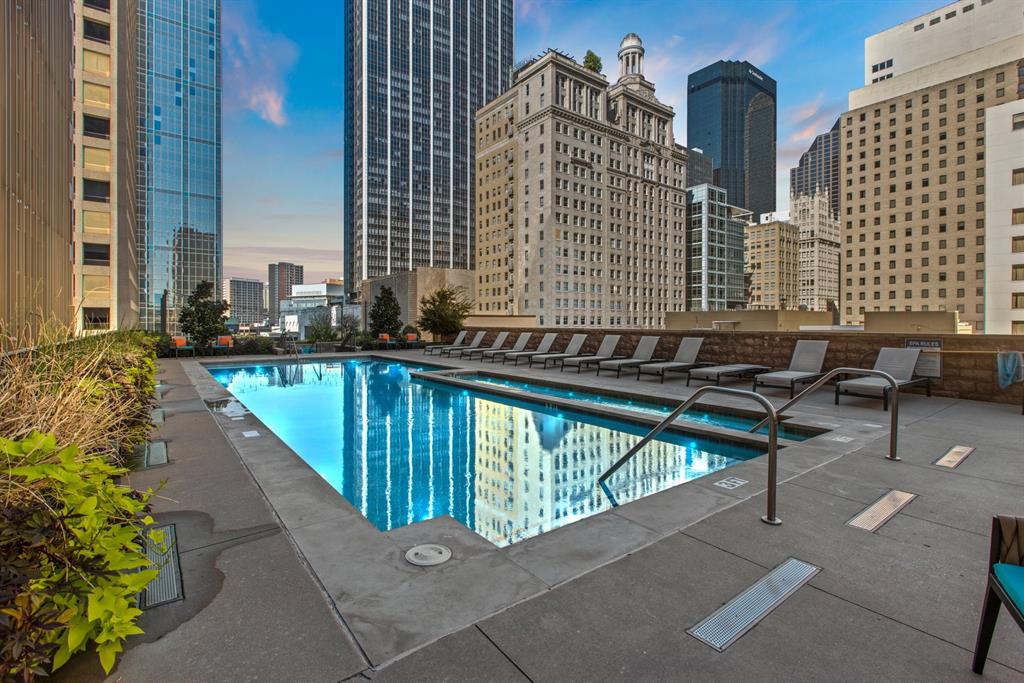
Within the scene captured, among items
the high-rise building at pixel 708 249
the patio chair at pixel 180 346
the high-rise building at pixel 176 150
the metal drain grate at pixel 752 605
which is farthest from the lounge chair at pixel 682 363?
the high-rise building at pixel 708 249

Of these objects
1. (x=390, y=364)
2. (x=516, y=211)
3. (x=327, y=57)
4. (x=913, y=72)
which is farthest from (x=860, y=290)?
(x=327, y=57)

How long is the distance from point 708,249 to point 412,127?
255 ft

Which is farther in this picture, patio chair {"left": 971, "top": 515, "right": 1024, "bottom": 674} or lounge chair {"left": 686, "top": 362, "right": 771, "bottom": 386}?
lounge chair {"left": 686, "top": 362, "right": 771, "bottom": 386}

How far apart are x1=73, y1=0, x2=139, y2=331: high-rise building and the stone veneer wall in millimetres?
30885

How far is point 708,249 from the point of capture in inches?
3858

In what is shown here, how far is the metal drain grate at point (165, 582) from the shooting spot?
2.51m

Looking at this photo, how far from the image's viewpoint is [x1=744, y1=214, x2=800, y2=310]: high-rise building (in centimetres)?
12638

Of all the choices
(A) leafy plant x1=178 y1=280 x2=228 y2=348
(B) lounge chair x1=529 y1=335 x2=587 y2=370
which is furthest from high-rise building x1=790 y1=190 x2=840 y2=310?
(A) leafy plant x1=178 y1=280 x2=228 y2=348

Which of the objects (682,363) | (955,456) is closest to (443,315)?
(682,363)

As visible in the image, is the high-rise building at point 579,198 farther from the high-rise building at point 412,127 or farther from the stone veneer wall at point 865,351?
the stone veneer wall at point 865,351

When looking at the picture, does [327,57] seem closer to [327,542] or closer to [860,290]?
[860,290]

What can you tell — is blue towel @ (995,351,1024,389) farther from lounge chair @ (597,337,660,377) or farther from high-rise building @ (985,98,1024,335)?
high-rise building @ (985,98,1024,335)

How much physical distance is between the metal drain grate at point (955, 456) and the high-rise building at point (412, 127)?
120 m

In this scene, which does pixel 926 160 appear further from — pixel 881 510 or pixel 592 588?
pixel 592 588
